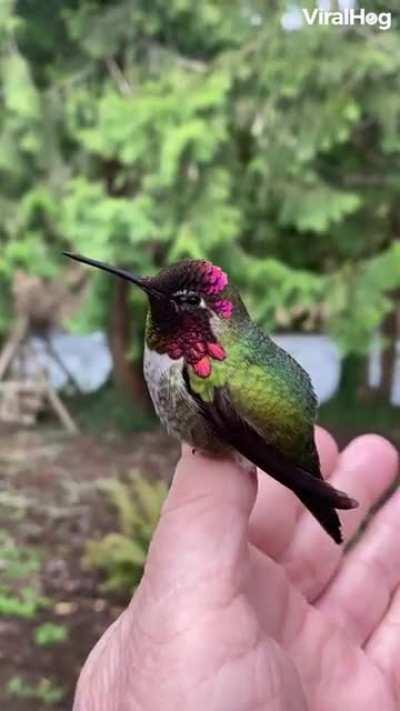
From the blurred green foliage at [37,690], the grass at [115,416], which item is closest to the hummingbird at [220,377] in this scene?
the blurred green foliage at [37,690]

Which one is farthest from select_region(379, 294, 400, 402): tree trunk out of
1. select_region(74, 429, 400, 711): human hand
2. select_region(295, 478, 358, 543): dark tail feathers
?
select_region(295, 478, 358, 543): dark tail feathers

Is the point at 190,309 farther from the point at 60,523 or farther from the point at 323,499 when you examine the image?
the point at 60,523

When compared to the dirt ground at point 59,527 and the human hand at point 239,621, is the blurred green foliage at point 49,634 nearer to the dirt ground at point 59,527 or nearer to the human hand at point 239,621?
the dirt ground at point 59,527

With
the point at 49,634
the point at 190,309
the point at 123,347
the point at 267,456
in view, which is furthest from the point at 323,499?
the point at 123,347

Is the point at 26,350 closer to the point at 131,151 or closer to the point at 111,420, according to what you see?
the point at 111,420

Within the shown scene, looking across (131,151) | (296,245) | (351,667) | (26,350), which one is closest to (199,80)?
(131,151)

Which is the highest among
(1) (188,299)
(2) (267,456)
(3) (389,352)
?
(1) (188,299)
